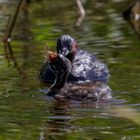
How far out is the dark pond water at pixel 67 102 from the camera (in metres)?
8.70

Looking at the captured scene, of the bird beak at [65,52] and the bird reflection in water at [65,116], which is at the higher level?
the bird reflection in water at [65,116]

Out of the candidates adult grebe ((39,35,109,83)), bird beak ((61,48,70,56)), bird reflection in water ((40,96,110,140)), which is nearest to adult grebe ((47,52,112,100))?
bird reflection in water ((40,96,110,140))

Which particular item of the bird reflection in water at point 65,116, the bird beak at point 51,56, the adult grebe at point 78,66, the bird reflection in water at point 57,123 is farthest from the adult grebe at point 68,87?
the adult grebe at point 78,66

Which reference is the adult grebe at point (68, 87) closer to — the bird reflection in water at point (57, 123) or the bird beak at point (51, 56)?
the bird beak at point (51, 56)

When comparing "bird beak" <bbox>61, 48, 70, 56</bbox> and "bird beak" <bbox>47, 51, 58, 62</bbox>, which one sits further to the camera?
"bird beak" <bbox>61, 48, 70, 56</bbox>

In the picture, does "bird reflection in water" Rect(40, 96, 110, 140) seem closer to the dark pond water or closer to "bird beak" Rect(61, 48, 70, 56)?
the dark pond water

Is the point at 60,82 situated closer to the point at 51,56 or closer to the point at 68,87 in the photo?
the point at 68,87

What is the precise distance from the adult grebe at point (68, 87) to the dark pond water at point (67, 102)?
17 centimetres

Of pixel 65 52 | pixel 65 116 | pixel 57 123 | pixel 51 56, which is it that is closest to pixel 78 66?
pixel 65 52

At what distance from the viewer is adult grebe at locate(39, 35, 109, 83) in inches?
458

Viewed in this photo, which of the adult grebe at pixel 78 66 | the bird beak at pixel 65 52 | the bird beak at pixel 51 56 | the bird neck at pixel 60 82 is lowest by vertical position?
the adult grebe at pixel 78 66

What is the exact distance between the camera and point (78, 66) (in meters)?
12.1

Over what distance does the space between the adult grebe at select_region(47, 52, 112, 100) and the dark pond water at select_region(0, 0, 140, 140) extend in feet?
0.55

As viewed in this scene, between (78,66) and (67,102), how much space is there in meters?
1.88
